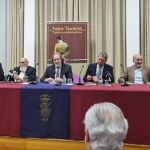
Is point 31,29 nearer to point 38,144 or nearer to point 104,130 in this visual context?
point 38,144

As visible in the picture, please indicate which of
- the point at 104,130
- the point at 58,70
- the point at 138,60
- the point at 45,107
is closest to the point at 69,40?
the point at 58,70

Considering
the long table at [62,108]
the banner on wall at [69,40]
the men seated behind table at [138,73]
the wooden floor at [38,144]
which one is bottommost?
the wooden floor at [38,144]

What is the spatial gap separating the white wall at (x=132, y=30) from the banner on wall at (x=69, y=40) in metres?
0.88

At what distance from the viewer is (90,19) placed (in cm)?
758

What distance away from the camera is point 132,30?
7.32 m

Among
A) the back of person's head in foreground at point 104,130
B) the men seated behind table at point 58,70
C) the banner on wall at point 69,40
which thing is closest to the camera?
the back of person's head in foreground at point 104,130

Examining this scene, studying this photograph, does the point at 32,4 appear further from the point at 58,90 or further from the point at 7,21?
the point at 58,90

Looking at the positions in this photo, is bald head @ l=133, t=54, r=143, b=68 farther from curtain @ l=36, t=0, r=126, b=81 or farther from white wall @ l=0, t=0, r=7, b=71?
white wall @ l=0, t=0, r=7, b=71

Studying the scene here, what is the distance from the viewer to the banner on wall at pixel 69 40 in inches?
287

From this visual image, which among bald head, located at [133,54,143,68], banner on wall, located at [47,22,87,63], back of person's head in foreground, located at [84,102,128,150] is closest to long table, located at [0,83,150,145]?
back of person's head in foreground, located at [84,102,128,150]

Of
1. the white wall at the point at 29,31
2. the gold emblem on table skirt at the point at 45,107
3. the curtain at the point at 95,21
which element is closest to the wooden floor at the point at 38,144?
the gold emblem on table skirt at the point at 45,107

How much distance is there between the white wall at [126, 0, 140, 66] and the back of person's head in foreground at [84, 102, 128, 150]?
19.0 ft

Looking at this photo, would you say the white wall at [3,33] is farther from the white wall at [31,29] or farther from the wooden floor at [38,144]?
the wooden floor at [38,144]

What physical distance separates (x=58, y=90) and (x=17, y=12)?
14.7 ft
